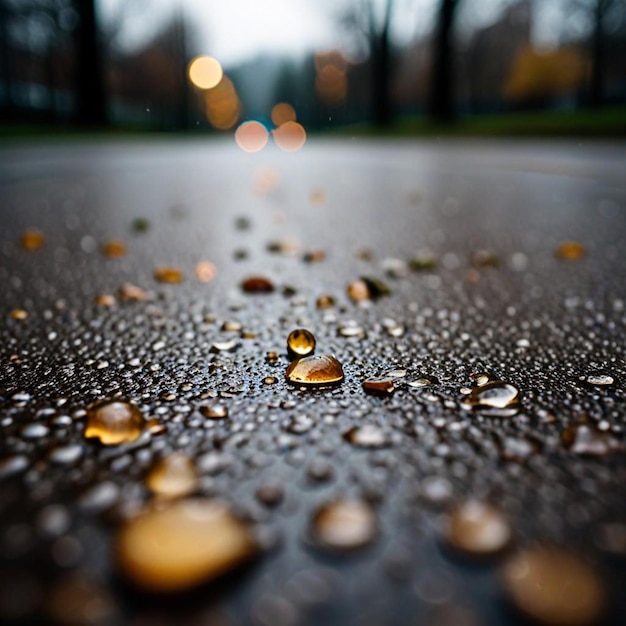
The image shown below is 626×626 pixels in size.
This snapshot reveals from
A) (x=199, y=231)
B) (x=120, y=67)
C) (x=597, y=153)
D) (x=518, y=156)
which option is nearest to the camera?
(x=199, y=231)

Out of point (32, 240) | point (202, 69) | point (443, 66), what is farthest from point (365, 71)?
point (32, 240)

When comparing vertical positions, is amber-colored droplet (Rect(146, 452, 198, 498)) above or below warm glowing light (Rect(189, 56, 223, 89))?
below

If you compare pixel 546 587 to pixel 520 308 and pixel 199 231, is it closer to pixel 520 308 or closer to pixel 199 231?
pixel 520 308

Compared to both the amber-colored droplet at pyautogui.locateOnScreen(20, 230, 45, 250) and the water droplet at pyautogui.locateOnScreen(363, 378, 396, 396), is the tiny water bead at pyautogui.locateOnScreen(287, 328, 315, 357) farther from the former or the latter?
the amber-colored droplet at pyautogui.locateOnScreen(20, 230, 45, 250)

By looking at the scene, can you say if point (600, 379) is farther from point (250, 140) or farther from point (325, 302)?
point (250, 140)

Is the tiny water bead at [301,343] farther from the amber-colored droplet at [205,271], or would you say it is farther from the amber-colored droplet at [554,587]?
the amber-colored droplet at [205,271]

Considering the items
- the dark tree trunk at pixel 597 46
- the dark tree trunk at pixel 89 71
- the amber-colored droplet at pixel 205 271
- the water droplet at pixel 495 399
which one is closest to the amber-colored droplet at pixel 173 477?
the water droplet at pixel 495 399

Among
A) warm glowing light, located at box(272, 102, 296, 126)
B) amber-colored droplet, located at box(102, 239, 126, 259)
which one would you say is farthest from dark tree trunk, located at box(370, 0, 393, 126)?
warm glowing light, located at box(272, 102, 296, 126)

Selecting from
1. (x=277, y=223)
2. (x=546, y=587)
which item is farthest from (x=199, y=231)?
(x=546, y=587)
